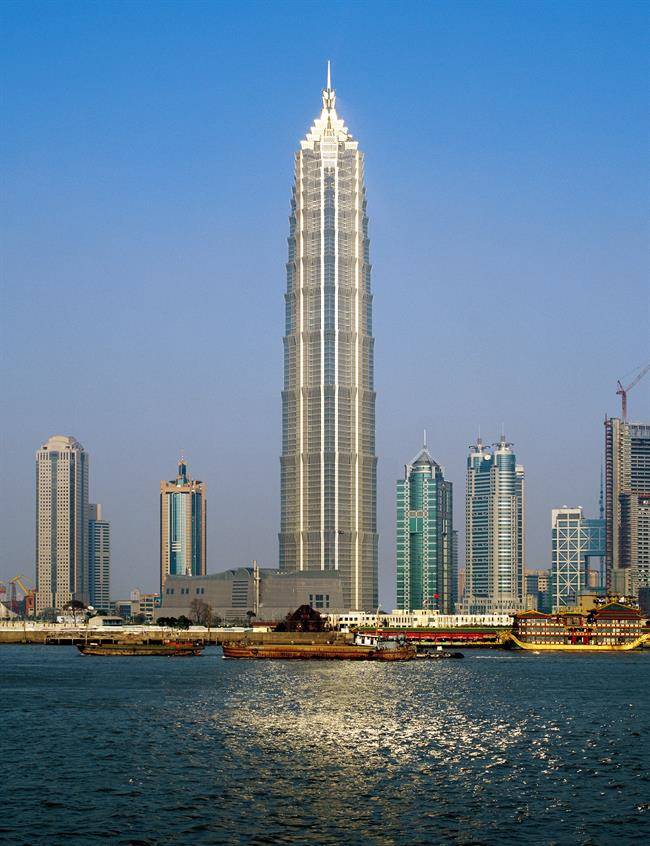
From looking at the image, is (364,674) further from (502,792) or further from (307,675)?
(502,792)

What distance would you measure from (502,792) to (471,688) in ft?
247

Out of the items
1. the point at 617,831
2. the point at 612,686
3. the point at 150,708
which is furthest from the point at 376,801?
the point at 612,686

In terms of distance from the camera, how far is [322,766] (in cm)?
8006

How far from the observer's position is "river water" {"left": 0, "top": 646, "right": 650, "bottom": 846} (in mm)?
62594

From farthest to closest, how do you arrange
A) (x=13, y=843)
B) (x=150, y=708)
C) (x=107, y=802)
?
1. (x=150, y=708)
2. (x=107, y=802)
3. (x=13, y=843)

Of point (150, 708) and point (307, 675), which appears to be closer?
point (150, 708)

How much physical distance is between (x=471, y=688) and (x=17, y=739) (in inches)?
2585

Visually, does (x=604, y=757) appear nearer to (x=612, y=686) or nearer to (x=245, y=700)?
(x=245, y=700)

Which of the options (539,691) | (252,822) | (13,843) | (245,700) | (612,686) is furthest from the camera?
(612,686)

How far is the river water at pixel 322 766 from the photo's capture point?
205 feet

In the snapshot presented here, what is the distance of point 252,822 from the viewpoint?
63.5 m

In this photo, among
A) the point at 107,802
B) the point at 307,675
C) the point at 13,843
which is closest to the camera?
the point at 13,843

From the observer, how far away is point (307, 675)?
17025 centimetres

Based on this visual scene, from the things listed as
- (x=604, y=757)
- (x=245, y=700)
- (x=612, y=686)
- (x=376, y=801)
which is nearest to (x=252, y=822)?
(x=376, y=801)
